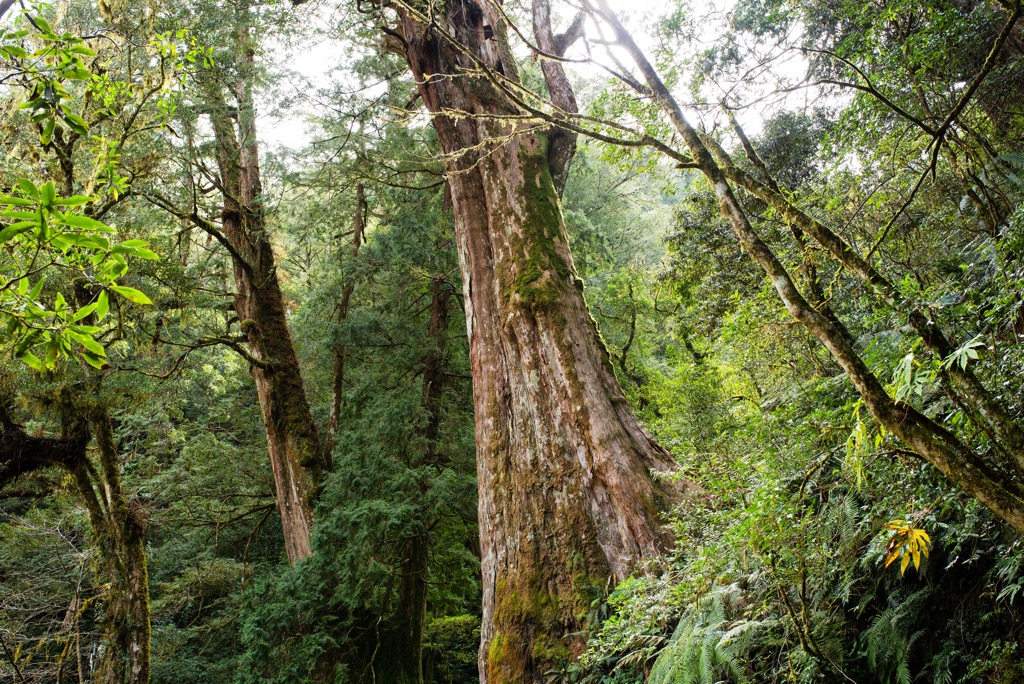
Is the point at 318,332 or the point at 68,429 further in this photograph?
the point at 318,332

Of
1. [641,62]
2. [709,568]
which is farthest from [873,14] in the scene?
[709,568]

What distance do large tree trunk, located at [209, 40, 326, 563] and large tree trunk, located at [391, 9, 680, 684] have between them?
3.91m

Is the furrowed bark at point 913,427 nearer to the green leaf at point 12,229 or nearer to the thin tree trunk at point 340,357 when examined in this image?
the green leaf at point 12,229

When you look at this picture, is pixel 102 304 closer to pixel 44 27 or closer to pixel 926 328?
pixel 44 27

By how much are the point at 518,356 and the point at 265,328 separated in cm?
529

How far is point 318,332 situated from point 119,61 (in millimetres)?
4796

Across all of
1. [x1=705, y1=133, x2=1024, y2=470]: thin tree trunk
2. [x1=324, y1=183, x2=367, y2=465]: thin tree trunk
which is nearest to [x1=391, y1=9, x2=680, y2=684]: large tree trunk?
[x1=705, y1=133, x2=1024, y2=470]: thin tree trunk

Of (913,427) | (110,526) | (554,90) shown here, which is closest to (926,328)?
(913,427)

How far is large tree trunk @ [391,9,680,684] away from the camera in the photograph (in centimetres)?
427

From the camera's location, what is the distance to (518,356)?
5.37 m

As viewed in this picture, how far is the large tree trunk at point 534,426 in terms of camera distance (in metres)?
4.27

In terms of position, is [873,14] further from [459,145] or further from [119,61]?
[119,61]

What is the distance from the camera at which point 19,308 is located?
1.99 metres

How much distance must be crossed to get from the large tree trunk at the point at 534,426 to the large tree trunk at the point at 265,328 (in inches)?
154
